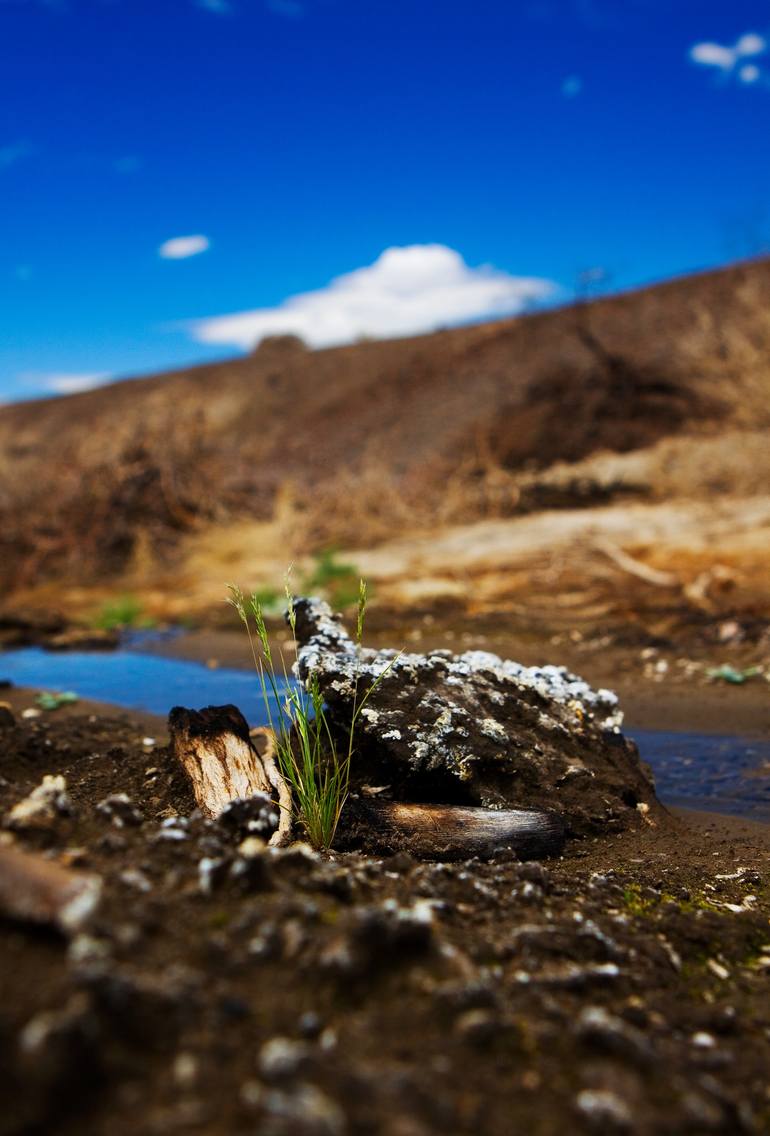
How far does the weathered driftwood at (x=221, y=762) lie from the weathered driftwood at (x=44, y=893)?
1537 millimetres

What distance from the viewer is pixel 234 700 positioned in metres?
6.95

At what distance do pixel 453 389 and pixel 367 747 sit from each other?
66.0 ft

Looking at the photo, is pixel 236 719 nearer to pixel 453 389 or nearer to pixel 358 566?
pixel 358 566

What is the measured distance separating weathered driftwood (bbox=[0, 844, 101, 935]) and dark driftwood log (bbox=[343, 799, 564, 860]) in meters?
1.63

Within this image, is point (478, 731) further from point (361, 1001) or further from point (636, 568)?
point (636, 568)

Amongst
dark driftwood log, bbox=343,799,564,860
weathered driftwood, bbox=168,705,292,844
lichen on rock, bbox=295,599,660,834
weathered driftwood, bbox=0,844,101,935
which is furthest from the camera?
lichen on rock, bbox=295,599,660,834

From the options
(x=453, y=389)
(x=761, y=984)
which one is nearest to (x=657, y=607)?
(x=761, y=984)

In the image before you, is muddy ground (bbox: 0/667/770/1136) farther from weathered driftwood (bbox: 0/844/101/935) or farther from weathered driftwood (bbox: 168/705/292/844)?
weathered driftwood (bbox: 168/705/292/844)

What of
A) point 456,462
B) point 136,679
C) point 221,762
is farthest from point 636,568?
point 456,462

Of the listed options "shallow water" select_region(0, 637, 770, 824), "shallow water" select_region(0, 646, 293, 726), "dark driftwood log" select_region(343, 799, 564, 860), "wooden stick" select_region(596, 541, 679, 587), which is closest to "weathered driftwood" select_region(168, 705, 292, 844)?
"dark driftwood log" select_region(343, 799, 564, 860)

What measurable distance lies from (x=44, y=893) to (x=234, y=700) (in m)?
5.05

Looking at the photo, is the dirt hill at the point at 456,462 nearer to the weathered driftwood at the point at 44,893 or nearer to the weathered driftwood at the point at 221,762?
the weathered driftwood at the point at 221,762

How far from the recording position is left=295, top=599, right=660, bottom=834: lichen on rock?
3762mm

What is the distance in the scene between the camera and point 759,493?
11.7 metres
